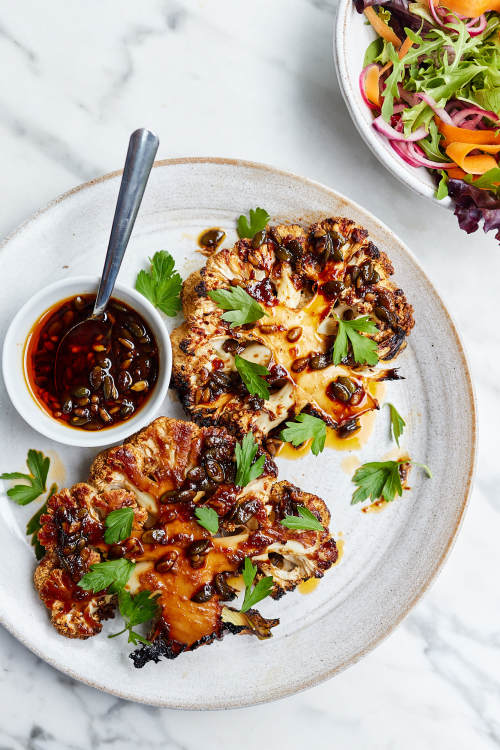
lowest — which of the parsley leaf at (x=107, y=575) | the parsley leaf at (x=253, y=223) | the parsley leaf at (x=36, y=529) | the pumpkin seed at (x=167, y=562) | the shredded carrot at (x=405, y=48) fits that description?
the parsley leaf at (x=36, y=529)

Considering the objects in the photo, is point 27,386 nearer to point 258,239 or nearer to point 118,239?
point 118,239

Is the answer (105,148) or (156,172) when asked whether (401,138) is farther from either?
(105,148)

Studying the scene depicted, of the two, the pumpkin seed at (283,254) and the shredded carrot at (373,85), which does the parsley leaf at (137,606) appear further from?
the shredded carrot at (373,85)

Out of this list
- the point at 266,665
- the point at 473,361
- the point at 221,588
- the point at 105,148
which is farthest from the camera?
the point at 473,361

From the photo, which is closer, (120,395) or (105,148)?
(120,395)

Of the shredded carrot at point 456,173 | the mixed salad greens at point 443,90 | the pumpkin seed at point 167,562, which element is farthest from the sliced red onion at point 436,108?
the pumpkin seed at point 167,562

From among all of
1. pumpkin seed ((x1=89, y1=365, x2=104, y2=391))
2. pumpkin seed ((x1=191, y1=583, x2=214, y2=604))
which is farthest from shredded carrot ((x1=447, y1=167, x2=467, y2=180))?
pumpkin seed ((x1=191, y1=583, x2=214, y2=604))

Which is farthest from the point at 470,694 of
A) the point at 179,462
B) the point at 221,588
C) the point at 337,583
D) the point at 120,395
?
the point at 120,395
